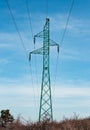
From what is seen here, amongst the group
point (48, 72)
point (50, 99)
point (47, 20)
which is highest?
point (47, 20)

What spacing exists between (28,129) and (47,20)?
83.6 feet

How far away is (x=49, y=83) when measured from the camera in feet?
148

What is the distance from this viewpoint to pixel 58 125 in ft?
90.4

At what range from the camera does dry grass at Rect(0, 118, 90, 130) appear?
26.5 m

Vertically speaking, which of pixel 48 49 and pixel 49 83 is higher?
pixel 48 49

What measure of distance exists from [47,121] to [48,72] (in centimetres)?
1848

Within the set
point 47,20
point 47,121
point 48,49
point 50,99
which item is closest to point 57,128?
point 47,121

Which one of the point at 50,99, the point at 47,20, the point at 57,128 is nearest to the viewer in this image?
the point at 57,128

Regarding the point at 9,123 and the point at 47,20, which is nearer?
the point at 9,123

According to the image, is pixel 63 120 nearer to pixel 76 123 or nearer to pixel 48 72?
pixel 76 123

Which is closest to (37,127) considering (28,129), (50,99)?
(28,129)

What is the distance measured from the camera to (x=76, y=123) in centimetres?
2758

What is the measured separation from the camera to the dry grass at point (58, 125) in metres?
26.5

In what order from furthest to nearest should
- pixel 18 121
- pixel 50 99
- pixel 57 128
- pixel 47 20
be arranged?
pixel 47 20
pixel 50 99
pixel 18 121
pixel 57 128
